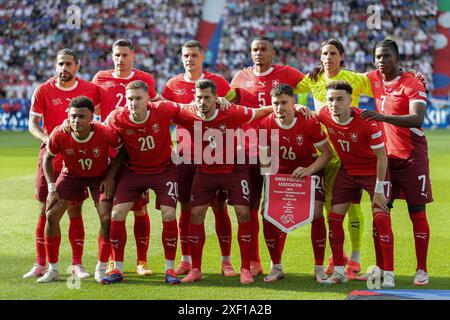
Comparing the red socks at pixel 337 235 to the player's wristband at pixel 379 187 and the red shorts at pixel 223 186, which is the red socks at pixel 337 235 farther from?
the red shorts at pixel 223 186

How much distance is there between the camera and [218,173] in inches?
305

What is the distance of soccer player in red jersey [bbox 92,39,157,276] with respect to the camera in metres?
8.13

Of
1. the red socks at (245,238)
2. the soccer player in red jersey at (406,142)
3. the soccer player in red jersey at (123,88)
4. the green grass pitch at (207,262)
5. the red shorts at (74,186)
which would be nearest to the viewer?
the green grass pitch at (207,262)

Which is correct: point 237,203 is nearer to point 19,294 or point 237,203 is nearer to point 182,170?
point 182,170

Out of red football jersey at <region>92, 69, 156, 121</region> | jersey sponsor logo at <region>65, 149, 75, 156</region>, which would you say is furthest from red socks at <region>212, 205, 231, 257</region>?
jersey sponsor logo at <region>65, 149, 75, 156</region>

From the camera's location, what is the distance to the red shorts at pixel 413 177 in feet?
24.7

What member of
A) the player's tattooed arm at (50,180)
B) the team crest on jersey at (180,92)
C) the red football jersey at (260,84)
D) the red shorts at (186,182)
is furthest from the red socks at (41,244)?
the red football jersey at (260,84)

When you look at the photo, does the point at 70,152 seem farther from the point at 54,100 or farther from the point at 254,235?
the point at 254,235

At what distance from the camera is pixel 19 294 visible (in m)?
6.97

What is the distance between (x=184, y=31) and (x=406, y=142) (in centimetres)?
2744

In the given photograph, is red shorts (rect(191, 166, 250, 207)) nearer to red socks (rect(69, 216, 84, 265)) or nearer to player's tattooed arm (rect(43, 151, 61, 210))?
red socks (rect(69, 216, 84, 265))

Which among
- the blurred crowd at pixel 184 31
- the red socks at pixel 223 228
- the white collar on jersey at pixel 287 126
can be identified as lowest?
the red socks at pixel 223 228

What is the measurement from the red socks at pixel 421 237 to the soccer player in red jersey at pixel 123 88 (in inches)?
103
